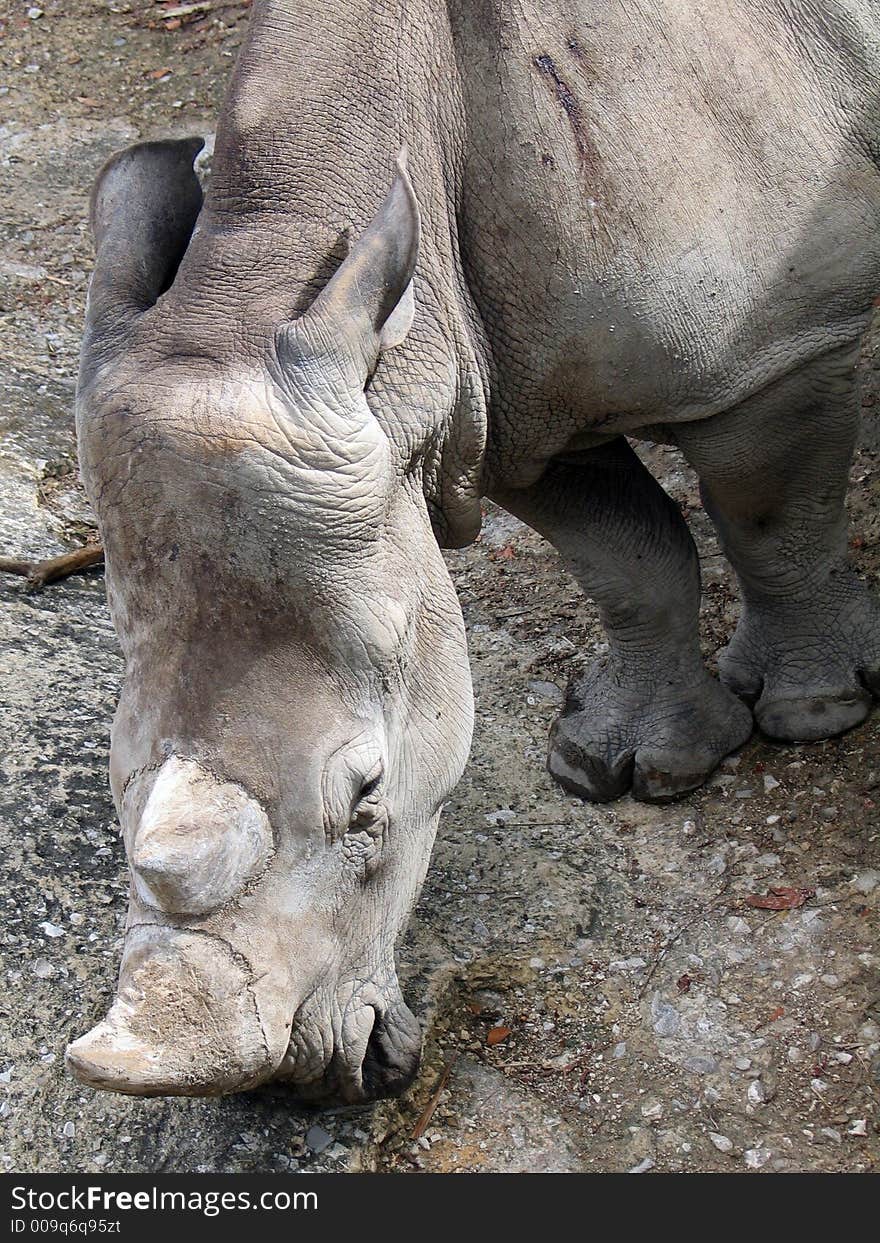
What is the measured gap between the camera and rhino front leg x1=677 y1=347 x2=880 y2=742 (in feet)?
11.6

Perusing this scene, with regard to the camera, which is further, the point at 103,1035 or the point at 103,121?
the point at 103,121

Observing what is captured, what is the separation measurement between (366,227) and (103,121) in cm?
585

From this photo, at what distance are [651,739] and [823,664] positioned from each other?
0.52 meters

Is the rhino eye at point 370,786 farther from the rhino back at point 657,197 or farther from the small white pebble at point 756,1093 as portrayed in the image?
the small white pebble at point 756,1093

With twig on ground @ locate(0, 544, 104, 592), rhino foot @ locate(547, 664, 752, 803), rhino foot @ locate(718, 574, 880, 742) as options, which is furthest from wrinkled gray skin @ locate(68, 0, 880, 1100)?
twig on ground @ locate(0, 544, 104, 592)

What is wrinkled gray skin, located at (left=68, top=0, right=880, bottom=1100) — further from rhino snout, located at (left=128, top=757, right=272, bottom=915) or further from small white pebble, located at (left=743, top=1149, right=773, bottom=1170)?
small white pebble, located at (left=743, top=1149, right=773, bottom=1170)

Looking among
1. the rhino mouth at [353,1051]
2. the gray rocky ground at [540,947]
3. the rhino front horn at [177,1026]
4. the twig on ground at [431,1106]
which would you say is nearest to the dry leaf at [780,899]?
the gray rocky ground at [540,947]

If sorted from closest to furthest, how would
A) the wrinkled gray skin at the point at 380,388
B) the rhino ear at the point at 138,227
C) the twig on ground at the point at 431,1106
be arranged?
the wrinkled gray skin at the point at 380,388, the rhino ear at the point at 138,227, the twig on ground at the point at 431,1106

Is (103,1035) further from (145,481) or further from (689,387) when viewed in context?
(689,387)

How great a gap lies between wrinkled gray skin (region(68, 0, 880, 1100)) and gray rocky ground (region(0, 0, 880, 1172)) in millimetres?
388

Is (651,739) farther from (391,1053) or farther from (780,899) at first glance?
(391,1053)

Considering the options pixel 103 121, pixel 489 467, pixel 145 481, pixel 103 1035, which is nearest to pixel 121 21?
pixel 103 121

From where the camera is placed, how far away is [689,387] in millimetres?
3279

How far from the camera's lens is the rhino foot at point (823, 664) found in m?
4.16
